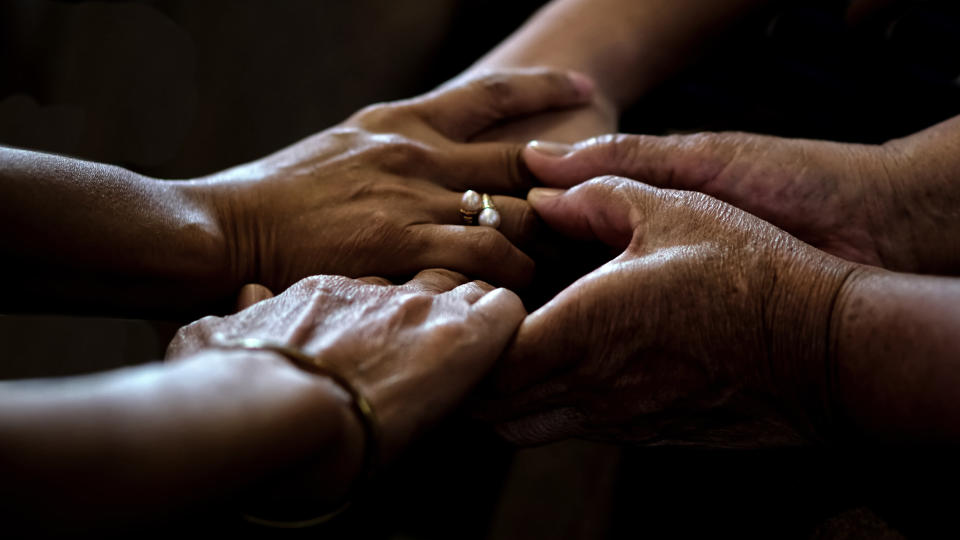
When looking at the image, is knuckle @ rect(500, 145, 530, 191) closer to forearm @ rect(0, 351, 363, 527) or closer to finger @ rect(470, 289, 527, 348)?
finger @ rect(470, 289, 527, 348)

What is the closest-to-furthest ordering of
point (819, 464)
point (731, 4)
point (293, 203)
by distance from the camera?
point (819, 464) → point (293, 203) → point (731, 4)

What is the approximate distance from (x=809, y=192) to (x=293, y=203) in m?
0.74

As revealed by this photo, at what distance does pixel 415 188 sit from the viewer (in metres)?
1.11

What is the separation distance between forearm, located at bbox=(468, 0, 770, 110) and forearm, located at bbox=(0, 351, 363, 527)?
3.09 feet

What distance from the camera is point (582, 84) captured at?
4.25 ft

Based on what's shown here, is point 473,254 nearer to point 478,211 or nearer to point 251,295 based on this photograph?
point 478,211

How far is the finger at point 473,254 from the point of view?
993mm

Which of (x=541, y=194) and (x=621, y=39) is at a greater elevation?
(x=621, y=39)

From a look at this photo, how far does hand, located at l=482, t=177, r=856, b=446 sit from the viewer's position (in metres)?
0.77

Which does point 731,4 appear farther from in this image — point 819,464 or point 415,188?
point 819,464

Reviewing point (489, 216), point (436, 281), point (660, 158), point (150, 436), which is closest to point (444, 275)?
point (436, 281)

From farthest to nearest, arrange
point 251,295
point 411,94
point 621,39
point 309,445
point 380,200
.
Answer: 1. point 411,94
2. point 621,39
3. point 380,200
4. point 251,295
5. point 309,445

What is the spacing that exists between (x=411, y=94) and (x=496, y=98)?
509 mm

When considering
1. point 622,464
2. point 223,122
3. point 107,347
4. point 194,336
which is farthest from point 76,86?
point 622,464
